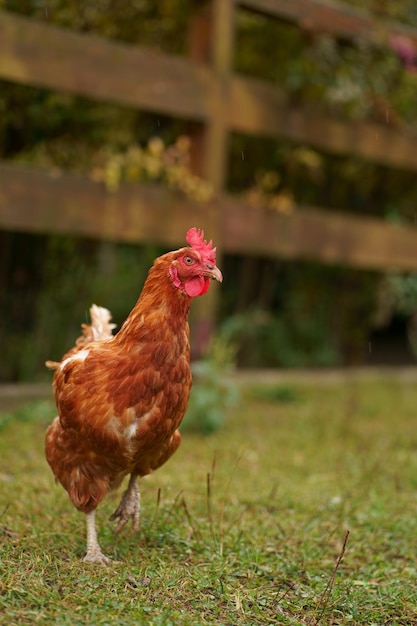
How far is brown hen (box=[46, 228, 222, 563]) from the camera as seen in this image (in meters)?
2.72

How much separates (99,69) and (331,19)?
2232 mm

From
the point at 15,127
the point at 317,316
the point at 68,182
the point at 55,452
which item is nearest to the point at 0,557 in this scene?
the point at 55,452

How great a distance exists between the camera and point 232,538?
3.23 m

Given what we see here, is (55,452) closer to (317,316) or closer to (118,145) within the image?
(118,145)

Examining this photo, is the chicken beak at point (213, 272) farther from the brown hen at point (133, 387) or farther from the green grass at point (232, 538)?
the green grass at point (232, 538)

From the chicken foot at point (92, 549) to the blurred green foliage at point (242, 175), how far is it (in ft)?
9.89

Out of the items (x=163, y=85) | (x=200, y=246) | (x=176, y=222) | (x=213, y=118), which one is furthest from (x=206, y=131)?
(x=200, y=246)

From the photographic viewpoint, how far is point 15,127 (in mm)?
6133

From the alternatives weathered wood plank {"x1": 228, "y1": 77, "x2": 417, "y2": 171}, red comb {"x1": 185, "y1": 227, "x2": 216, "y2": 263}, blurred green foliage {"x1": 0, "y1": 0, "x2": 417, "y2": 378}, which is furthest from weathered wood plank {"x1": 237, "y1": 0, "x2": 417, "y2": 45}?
red comb {"x1": 185, "y1": 227, "x2": 216, "y2": 263}

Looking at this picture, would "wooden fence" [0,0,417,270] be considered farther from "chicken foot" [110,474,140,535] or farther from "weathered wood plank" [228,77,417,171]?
"chicken foot" [110,474,140,535]

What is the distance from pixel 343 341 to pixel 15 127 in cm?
467

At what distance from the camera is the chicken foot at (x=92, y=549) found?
2.79m

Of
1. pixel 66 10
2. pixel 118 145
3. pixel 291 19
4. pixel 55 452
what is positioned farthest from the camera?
pixel 118 145

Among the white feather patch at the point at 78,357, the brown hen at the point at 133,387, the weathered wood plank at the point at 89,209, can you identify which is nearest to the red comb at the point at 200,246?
the brown hen at the point at 133,387
